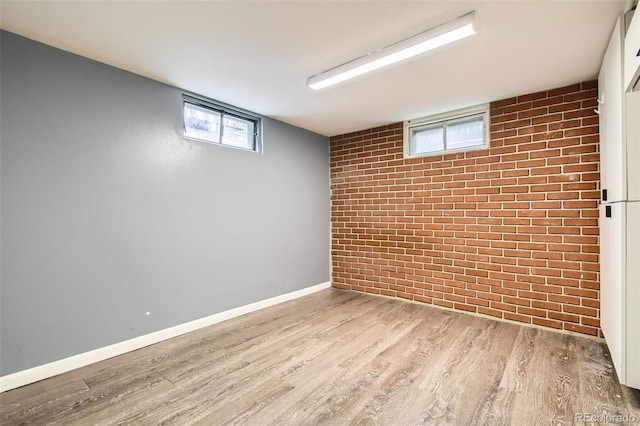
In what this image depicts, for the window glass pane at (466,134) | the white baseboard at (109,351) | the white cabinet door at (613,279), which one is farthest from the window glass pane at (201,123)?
the white cabinet door at (613,279)

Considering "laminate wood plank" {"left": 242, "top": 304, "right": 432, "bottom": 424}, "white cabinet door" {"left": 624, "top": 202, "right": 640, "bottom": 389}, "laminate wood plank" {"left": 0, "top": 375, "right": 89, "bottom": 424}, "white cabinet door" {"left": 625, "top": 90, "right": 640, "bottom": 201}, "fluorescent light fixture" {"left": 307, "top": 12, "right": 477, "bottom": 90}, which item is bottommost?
"laminate wood plank" {"left": 242, "top": 304, "right": 432, "bottom": 424}

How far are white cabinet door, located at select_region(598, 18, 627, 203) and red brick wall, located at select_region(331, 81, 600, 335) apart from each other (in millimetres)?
483

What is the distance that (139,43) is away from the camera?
223cm

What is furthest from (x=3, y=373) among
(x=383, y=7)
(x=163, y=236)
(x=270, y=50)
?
(x=383, y=7)

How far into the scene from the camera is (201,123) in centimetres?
331

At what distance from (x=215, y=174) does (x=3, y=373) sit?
2321 millimetres

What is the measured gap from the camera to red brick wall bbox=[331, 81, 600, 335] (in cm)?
290

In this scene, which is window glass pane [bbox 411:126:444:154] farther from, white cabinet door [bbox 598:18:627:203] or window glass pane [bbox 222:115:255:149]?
window glass pane [bbox 222:115:255:149]

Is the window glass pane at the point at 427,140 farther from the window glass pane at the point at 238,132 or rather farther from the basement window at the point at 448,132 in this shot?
the window glass pane at the point at 238,132

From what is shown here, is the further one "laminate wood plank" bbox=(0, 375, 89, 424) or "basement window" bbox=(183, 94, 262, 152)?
→ "basement window" bbox=(183, 94, 262, 152)

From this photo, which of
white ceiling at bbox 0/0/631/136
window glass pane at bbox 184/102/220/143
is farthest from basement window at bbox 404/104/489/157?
window glass pane at bbox 184/102/220/143

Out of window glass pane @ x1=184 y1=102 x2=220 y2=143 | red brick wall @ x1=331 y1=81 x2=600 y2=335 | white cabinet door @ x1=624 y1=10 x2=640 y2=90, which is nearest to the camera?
white cabinet door @ x1=624 y1=10 x2=640 y2=90

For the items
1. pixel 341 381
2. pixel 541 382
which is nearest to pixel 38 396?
pixel 341 381

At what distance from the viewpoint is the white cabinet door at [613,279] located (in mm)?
1910
